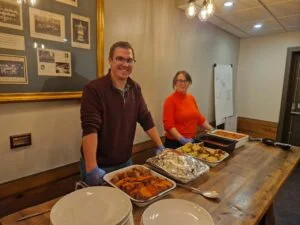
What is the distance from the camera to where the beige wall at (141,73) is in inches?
56.4

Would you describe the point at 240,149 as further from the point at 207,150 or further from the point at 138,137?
the point at 138,137

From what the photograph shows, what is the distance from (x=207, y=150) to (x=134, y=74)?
111 cm

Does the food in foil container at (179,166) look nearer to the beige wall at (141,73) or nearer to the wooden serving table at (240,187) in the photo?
the wooden serving table at (240,187)

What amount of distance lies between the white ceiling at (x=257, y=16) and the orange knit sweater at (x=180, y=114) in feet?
3.63

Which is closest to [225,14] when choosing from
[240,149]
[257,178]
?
[240,149]

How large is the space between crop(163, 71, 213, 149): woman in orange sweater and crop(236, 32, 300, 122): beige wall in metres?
2.46

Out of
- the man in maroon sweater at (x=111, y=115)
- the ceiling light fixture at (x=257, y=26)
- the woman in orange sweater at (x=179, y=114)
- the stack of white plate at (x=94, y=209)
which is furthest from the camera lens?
the ceiling light fixture at (x=257, y=26)

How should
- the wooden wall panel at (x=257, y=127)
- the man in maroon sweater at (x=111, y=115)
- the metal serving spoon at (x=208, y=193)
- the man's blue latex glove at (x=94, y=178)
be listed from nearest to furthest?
the metal serving spoon at (x=208, y=193) → the man's blue latex glove at (x=94, y=178) → the man in maroon sweater at (x=111, y=115) → the wooden wall panel at (x=257, y=127)

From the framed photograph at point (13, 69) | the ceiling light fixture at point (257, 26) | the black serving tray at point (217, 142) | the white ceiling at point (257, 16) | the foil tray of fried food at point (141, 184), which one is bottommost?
the foil tray of fried food at point (141, 184)

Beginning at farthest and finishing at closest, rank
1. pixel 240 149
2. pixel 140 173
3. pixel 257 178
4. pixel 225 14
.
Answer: pixel 225 14
pixel 240 149
pixel 257 178
pixel 140 173

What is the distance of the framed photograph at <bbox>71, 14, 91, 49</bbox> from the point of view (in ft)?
5.20

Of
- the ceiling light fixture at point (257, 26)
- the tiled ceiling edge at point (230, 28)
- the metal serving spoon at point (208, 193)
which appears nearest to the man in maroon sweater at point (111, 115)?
the metal serving spoon at point (208, 193)

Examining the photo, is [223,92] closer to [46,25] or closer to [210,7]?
[210,7]

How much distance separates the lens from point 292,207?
2.40 meters
